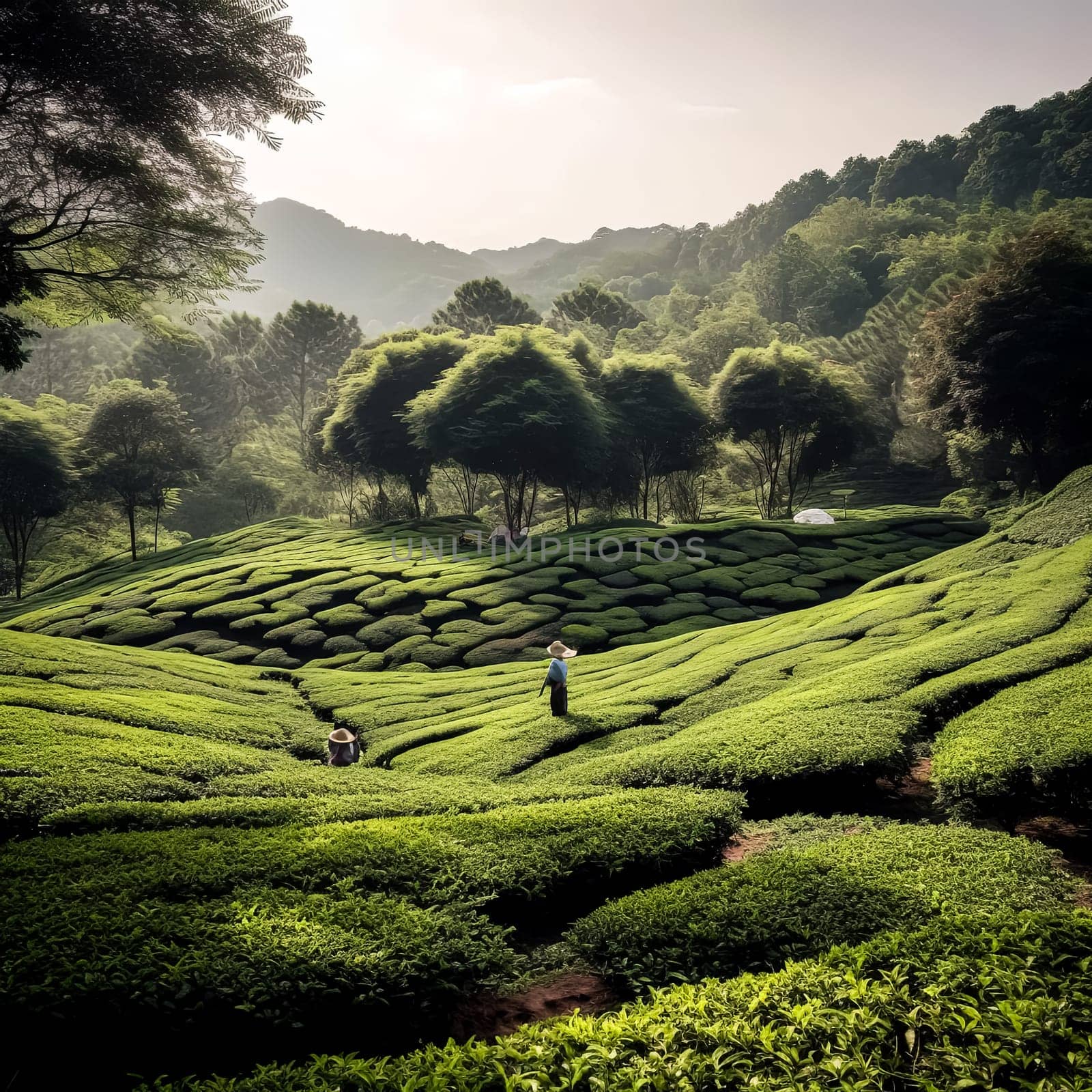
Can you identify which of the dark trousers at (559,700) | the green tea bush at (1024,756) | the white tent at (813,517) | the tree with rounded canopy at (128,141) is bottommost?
the dark trousers at (559,700)

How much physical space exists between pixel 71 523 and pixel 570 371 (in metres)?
35.7

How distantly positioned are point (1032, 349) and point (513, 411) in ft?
71.2

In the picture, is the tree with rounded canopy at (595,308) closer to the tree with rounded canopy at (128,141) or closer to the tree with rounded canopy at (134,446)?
the tree with rounded canopy at (134,446)

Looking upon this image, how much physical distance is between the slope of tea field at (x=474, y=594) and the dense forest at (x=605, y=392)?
7543mm

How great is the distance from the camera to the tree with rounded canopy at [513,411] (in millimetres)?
34531

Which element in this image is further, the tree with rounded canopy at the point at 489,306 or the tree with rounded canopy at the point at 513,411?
the tree with rounded canopy at the point at 489,306

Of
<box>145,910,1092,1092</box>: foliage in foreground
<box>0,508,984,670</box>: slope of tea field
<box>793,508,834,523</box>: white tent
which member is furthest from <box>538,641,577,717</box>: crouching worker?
<box>793,508,834,523</box>: white tent

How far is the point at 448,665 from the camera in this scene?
2128 cm

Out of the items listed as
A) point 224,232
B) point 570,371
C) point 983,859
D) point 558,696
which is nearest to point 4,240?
point 224,232

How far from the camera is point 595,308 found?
267ft

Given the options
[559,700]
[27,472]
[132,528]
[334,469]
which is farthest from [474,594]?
[334,469]

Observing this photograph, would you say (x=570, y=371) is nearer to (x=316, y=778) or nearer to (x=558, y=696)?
(x=558, y=696)

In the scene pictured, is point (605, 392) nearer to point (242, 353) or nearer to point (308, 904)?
point (308, 904)

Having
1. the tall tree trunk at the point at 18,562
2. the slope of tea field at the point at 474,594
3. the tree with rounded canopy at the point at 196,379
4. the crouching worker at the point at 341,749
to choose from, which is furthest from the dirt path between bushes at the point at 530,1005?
the tree with rounded canopy at the point at 196,379
